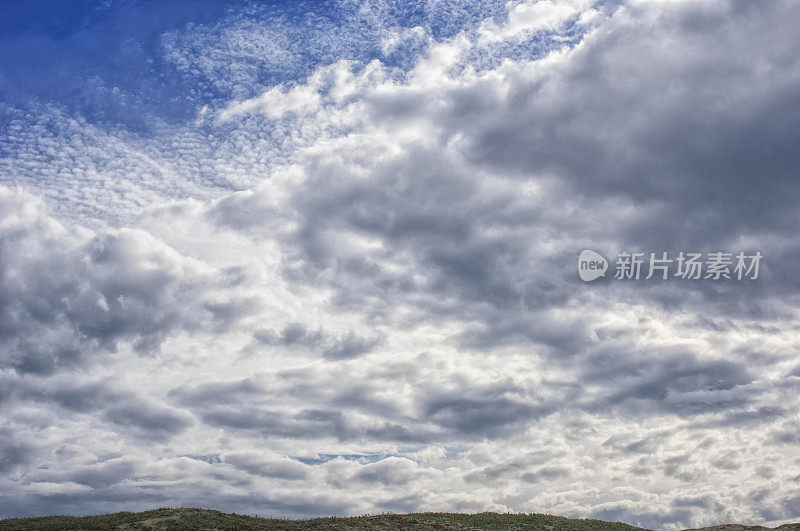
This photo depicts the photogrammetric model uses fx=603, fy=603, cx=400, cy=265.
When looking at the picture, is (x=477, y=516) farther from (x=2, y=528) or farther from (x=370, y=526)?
(x=2, y=528)

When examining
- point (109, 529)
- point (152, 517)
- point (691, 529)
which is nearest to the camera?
point (109, 529)

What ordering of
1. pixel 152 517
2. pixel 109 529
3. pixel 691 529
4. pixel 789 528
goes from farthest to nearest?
pixel 691 529 < pixel 789 528 < pixel 152 517 < pixel 109 529

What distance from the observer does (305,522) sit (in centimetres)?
6875

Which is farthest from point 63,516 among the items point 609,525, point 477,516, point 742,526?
point 742,526

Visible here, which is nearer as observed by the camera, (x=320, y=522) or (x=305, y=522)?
(x=320, y=522)

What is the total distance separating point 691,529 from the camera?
245 ft

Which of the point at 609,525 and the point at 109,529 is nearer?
the point at 109,529

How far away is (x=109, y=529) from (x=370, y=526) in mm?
26513

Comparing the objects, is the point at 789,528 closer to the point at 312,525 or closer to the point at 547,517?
the point at 547,517

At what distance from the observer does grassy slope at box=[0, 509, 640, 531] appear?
61.9 m

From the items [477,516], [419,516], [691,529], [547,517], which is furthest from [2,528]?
[691,529]

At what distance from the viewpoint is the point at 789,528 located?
70.1 meters

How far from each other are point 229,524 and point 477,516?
30.6 meters

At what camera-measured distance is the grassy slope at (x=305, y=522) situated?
61.9 metres
